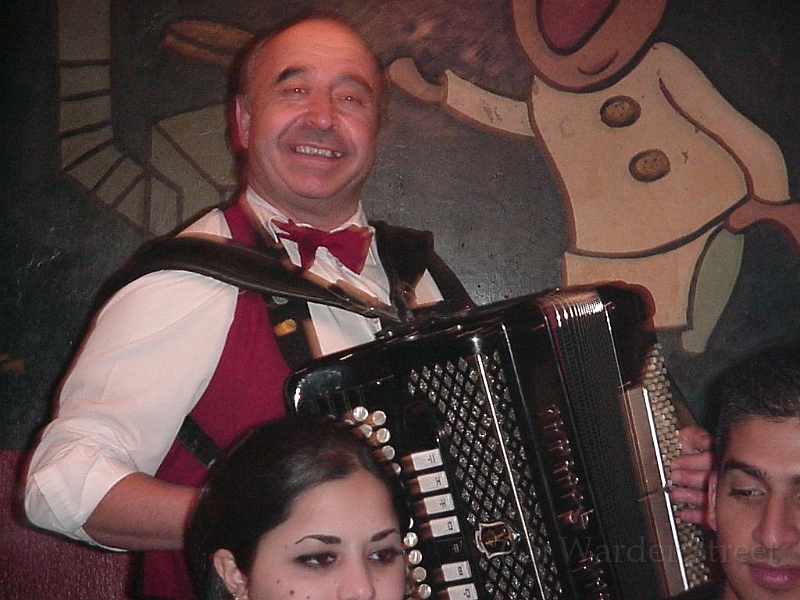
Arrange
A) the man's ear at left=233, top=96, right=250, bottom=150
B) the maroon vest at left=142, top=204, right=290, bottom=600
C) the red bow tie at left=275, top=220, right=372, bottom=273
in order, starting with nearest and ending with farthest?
the maroon vest at left=142, top=204, right=290, bottom=600, the red bow tie at left=275, top=220, right=372, bottom=273, the man's ear at left=233, top=96, right=250, bottom=150

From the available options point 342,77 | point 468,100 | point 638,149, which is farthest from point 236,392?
point 638,149

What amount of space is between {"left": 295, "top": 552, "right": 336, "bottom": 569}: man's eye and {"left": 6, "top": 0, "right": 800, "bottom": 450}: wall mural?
115 centimetres

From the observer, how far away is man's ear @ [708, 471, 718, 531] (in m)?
1.29

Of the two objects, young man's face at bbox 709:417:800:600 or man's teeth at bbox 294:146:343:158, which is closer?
young man's face at bbox 709:417:800:600

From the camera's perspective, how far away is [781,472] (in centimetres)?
122

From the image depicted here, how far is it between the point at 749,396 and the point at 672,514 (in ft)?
0.66

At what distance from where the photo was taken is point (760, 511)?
122 cm

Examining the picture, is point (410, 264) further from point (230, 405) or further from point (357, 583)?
point (357, 583)

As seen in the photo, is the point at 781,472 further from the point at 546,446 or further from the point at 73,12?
the point at 73,12

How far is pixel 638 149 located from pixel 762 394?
42.0 inches

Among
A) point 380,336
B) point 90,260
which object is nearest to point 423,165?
point 90,260

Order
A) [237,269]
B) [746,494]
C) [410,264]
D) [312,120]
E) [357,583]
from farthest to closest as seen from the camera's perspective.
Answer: [410,264] → [312,120] → [237,269] → [746,494] → [357,583]

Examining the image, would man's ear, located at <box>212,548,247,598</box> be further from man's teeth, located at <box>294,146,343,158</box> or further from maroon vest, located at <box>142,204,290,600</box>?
man's teeth, located at <box>294,146,343,158</box>

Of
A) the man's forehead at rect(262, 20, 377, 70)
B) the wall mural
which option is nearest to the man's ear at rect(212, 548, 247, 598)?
the man's forehead at rect(262, 20, 377, 70)
